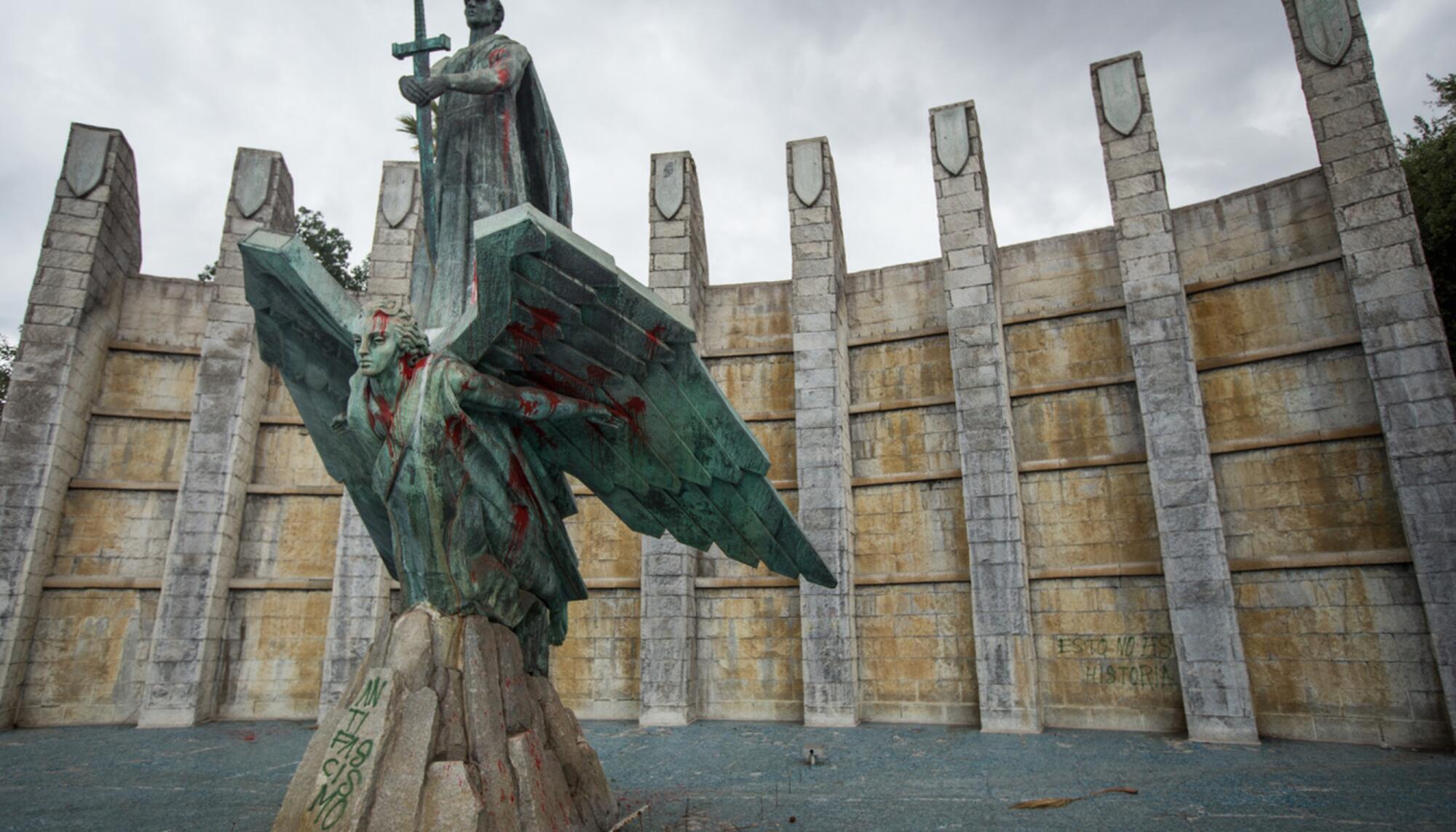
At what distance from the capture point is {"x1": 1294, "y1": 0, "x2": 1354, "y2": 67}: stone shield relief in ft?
38.0

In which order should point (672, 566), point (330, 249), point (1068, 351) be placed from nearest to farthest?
point (672, 566)
point (1068, 351)
point (330, 249)

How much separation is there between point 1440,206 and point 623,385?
17098 millimetres

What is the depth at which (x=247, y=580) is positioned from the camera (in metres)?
14.0

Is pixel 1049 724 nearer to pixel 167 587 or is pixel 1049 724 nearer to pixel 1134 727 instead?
pixel 1134 727

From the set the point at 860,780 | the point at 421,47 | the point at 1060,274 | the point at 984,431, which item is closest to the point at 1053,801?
the point at 860,780

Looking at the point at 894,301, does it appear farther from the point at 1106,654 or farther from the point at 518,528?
the point at 518,528

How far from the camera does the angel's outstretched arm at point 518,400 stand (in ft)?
14.8

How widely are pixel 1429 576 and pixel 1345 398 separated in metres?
2.65

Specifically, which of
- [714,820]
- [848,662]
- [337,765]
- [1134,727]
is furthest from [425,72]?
[1134,727]

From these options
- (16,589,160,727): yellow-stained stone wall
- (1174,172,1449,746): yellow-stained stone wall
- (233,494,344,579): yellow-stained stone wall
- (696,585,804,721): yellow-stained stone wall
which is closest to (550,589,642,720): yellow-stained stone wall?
(696,585,804,721): yellow-stained stone wall

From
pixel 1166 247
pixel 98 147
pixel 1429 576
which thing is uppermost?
pixel 98 147

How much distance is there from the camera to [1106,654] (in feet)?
39.4

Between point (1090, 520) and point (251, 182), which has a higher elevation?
point (251, 182)

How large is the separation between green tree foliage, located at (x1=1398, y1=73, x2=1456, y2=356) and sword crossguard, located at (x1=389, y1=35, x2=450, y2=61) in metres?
16.6
